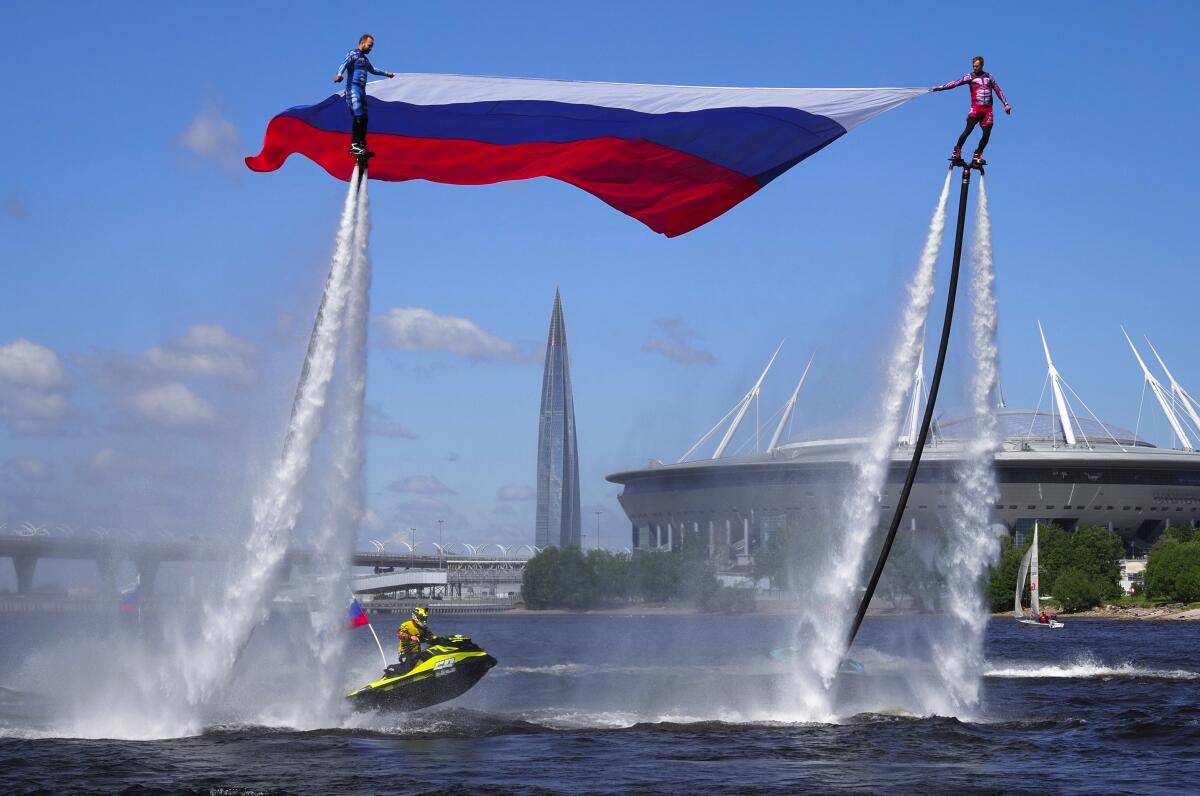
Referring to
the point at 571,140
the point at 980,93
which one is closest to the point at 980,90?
the point at 980,93

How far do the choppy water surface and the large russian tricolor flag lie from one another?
35.6ft

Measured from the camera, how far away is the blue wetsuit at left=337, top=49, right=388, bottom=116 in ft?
83.4

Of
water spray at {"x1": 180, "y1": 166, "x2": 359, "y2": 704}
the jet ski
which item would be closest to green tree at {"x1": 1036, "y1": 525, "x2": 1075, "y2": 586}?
the jet ski

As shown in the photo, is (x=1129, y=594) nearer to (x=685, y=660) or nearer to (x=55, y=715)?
(x=685, y=660)

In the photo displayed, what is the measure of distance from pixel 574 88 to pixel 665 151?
105 inches

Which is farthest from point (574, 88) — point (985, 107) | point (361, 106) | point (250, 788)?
point (250, 788)

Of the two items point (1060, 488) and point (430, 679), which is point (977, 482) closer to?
point (430, 679)

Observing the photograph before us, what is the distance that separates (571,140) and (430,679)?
1338cm

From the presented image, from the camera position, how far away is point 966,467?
2969cm

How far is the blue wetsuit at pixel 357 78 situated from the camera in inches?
1000

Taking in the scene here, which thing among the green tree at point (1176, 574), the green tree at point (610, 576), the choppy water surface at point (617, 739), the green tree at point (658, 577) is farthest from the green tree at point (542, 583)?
the choppy water surface at point (617, 739)

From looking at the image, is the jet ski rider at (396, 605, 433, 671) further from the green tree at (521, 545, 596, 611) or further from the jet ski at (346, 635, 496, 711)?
the green tree at (521, 545, 596, 611)

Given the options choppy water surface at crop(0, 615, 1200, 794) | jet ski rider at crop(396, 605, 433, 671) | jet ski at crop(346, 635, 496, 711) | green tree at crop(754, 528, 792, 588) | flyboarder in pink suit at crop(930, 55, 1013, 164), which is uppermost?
flyboarder in pink suit at crop(930, 55, 1013, 164)

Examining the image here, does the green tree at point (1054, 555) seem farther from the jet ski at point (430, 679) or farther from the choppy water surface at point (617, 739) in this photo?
the jet ski at point (430, 679)
